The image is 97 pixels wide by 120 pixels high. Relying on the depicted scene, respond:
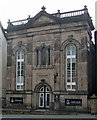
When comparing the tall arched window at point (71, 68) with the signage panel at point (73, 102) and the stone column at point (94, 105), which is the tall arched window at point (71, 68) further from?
the stone column at point (94, 105)

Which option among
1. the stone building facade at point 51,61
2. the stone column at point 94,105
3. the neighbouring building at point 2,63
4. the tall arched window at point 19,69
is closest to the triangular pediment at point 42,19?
the stone building facade at point 51,61

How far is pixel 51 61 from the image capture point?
2523cm

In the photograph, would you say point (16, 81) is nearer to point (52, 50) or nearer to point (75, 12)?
point (52, 50)

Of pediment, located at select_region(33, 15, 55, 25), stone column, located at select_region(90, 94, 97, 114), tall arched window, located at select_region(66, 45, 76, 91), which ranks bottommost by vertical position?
stone column, located at select_region(90, 94, 97, 114)

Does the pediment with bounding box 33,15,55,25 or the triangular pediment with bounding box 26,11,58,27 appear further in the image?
the pediment with bounding box 33,15,55,25

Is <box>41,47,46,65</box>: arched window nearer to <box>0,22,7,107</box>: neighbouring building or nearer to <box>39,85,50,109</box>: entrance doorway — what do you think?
<box>39,85,50,109</box>: entrance doorway

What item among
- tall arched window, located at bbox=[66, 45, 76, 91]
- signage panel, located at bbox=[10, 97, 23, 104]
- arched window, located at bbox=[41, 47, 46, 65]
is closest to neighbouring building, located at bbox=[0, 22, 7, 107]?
signage panel, located at bbox=[10, 97, 23, 104]

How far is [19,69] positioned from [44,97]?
5.19m

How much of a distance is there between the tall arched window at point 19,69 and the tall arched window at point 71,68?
20.8ft

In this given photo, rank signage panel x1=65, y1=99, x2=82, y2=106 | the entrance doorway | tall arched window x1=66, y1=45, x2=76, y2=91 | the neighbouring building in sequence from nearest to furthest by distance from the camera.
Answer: signage panel x1=65, y1=99, x2=82, y2=106
tall arched window x1=66, y1=45, x2=76, y2=91
the entrance doorway
the neighbouring building

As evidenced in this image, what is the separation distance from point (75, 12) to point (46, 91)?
10273 mm

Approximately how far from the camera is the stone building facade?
77.8ft

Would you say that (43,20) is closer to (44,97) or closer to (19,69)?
(19,69)

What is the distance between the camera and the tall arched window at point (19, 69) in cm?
2712
